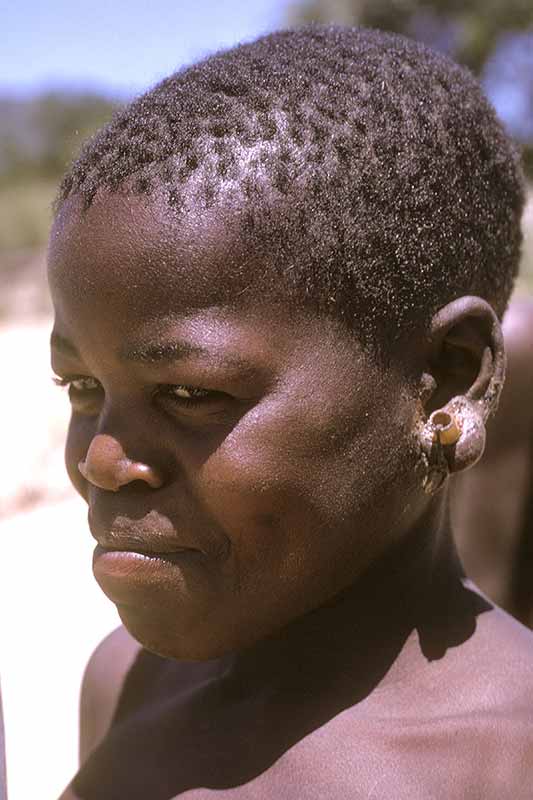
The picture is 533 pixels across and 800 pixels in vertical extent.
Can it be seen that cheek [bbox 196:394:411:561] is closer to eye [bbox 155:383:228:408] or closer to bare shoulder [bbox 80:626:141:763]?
eye [bbox 155:383:228:408]

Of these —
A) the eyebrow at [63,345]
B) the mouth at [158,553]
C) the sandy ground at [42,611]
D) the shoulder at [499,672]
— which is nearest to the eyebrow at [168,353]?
the eyebrow at [63,345]

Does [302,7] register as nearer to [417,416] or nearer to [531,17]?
[531,17]

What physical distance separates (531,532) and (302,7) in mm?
16567

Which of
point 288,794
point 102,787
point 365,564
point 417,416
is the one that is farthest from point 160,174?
point 102,787

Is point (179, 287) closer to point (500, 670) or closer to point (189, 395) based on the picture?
point (189, 395)

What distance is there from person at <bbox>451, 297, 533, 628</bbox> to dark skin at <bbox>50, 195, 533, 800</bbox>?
43.8 inches

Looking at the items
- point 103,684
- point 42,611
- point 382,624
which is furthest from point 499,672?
point 42,611

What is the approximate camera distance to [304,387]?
1.21m

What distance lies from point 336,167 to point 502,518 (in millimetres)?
1544

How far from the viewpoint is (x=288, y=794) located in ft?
4.27

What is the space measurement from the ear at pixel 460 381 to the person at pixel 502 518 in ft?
3.84

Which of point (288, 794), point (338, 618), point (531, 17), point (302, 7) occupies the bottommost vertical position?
point (288, 794)

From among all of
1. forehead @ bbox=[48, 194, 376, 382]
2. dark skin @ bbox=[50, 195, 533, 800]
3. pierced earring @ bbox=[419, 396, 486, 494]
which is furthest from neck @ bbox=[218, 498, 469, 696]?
forehead @ bbox=[48, 194, 376, 382]

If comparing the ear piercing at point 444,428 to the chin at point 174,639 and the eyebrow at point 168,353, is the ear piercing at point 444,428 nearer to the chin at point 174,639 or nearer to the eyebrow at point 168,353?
the eyebrow at point 168,353
